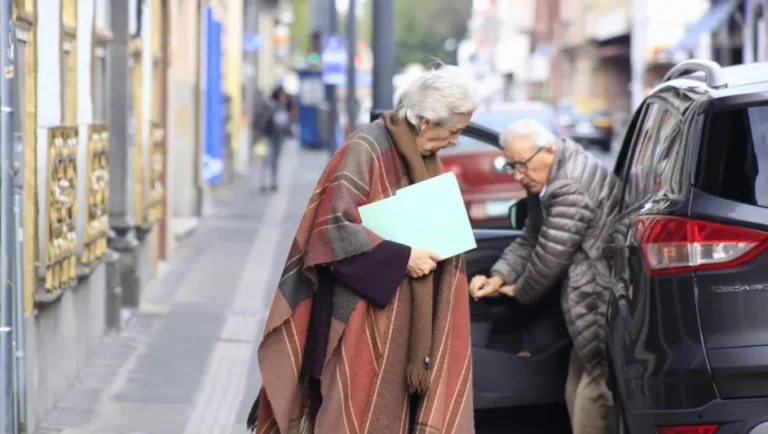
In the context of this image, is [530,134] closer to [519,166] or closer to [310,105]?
[519,166]

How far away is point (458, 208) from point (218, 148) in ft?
61.8

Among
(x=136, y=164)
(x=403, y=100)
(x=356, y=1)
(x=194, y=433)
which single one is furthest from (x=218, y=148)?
(x=403, y=100)

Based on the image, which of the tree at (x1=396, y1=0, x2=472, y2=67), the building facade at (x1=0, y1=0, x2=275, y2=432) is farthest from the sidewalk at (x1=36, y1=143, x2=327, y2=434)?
the tree at (x1=396, y1=0, x2=472, y2=67)

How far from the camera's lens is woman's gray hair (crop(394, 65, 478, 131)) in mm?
4812

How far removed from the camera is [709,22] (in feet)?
150

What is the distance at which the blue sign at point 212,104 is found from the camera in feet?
72.4

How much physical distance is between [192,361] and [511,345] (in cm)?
296

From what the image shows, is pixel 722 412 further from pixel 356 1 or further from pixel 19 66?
pixel 356 1

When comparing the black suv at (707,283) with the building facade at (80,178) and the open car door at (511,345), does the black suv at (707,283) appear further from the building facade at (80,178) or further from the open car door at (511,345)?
the building facade at (80,178)

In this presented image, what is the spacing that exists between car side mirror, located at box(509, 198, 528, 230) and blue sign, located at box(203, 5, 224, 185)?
1449 centimetres

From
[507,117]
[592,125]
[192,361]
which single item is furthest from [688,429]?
[592,125]

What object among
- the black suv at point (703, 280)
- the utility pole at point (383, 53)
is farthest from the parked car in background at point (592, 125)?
the black suv at point (703, 280)

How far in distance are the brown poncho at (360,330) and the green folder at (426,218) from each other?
48mm

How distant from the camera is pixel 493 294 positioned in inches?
273
